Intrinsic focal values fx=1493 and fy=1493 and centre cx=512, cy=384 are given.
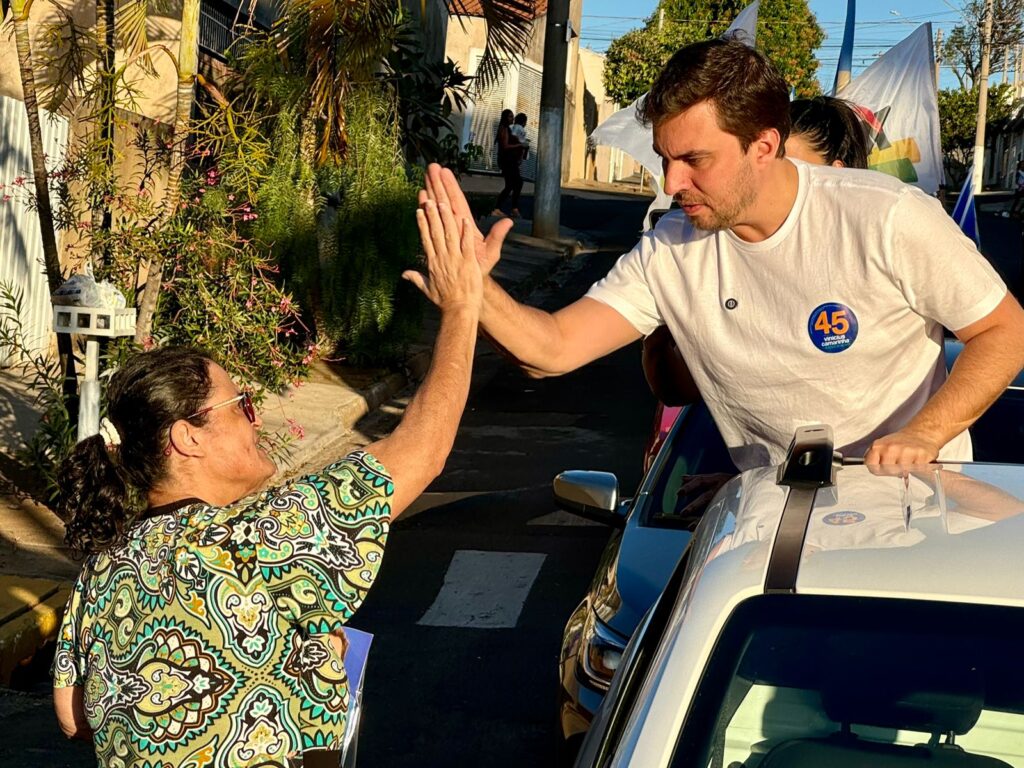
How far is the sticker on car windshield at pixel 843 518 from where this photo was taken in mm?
2740

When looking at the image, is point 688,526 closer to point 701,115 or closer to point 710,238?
point 710,238

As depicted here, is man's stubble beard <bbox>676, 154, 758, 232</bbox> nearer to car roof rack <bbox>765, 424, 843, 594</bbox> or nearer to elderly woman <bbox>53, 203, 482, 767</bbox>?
car roof rack <bbox>765, 424, 843, 594</bbox>

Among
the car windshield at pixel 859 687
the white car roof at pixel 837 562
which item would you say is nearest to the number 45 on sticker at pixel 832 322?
the white car roof at pixel 837 562

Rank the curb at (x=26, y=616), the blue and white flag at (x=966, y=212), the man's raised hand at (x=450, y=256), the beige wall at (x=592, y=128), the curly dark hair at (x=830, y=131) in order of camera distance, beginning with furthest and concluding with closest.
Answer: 1. the beige wall at (x=592, y=128)
2. the blue and white flag at (x=966, y=212)
3. the curb at (x=26, y=616)
4. the curly dark hair at (x=830, y=131)
5. the man's raised hand at (x=450, y=256)

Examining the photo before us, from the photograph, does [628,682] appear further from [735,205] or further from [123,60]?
[123,60]

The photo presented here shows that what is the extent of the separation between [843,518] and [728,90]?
1251 millimetres

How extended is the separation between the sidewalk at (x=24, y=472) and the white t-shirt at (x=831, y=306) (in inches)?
149

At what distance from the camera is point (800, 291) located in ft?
12.1

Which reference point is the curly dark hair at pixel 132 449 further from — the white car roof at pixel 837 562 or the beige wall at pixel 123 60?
the beige wall at pixel 123 60

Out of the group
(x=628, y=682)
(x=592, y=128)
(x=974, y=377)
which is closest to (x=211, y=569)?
(x=628, y=682)

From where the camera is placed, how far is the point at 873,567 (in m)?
2.50

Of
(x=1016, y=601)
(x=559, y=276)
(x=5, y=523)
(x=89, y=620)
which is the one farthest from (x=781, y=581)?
(x=559, y=276)

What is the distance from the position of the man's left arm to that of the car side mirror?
181 centimetres

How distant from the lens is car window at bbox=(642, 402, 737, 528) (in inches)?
207
